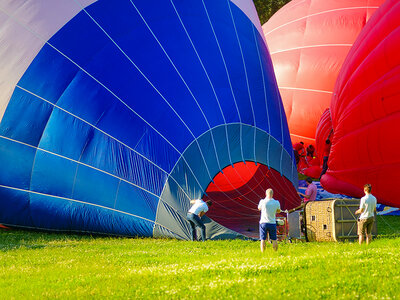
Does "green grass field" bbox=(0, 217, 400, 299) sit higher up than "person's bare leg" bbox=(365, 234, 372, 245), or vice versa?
"person's bare leg" bbox=(365, 234, 372, 245)

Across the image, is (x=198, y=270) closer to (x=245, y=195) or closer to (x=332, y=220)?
(x=332, y=220)

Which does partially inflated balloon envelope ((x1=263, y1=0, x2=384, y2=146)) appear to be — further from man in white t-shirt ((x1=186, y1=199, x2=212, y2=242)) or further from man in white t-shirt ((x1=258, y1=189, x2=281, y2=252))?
man in white t-shirt ((x1=258, y1=189, x2=281, y2=252))

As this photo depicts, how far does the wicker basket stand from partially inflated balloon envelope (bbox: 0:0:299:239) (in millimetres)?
1177

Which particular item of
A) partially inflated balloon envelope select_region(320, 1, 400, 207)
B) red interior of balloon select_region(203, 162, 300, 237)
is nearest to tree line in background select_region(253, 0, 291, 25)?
partially inflated balloon envelope select_region(320, 1, 400, 207)

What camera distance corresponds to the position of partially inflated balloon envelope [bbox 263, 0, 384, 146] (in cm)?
1460

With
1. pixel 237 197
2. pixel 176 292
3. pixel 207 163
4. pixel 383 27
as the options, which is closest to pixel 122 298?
pixel 176 292

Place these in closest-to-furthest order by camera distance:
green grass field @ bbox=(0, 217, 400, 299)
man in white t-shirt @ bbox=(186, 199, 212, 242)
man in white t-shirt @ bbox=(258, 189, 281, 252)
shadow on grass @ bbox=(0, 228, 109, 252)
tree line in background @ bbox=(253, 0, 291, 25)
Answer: green grass field @ bbox=(0, 217, 400, 299) < man in white t-shirt @ bbox=(258, 189, 281, 252) < shadow on grass @ bbox=(0, 228, 109, 252) < man in white t-shirt @ bbox=(186, 199, 212, 242) < tree line in background @ bbox=(253, 0, 291, 25)

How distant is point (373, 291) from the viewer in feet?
15.3

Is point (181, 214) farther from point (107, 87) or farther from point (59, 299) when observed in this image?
point (59, 299)

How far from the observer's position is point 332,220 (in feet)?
26.2

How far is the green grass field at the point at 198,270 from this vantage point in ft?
15.9

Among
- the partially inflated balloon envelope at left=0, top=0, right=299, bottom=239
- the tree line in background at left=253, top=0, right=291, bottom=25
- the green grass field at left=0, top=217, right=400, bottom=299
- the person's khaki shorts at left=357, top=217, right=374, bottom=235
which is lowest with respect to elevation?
the green grass field at left=0, top=217, right=400, bottom=299

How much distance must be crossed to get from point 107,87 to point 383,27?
506 centimetres

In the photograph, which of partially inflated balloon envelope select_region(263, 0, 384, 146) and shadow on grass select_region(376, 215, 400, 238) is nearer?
shadow on grass select_region(376, 215, 400, 238)
